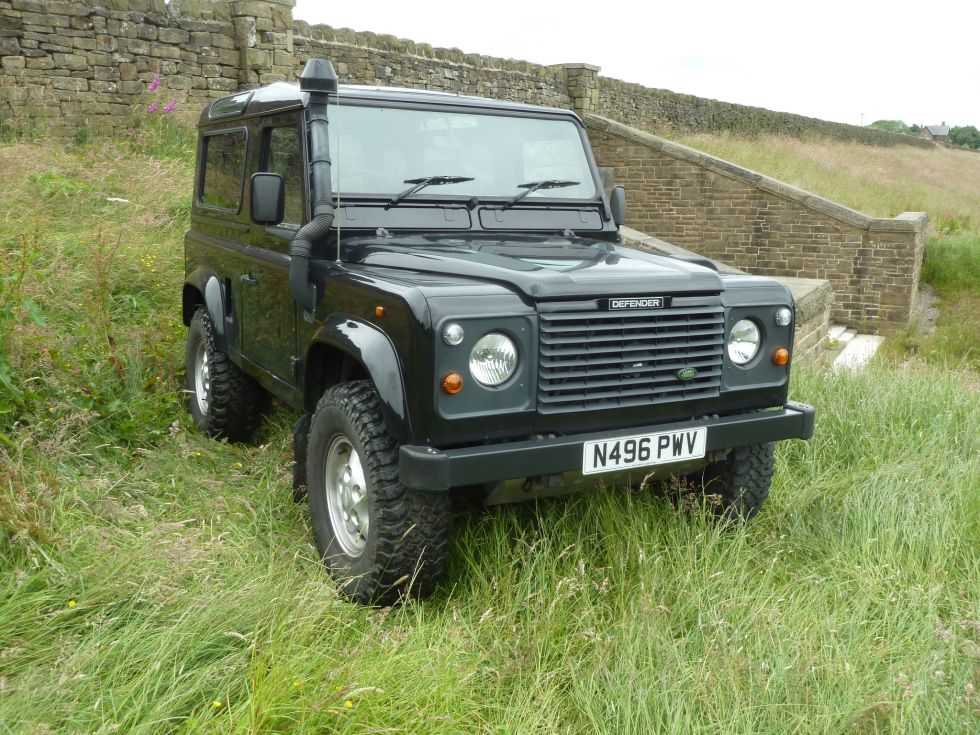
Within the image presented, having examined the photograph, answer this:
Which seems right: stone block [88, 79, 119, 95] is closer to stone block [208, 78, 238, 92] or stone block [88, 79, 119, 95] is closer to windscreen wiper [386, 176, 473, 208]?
stone block [208, 78, 238, 92]

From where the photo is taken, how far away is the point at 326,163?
3.68 metres

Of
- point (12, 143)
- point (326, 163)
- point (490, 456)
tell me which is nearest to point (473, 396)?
point (490, 456)

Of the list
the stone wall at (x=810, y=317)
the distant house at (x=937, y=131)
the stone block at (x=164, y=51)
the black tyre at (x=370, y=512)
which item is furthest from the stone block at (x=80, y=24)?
the distant house at (x=937, y=131)

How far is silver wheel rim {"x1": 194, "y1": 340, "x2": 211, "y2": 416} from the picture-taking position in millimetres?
5074

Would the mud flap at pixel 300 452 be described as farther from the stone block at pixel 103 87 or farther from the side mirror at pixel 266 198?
the stone block at pixel 103 87

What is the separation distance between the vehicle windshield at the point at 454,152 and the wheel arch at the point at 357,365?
2.25 ft

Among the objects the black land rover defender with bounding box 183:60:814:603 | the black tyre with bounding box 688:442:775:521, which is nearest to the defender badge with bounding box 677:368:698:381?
the black land rover defender with bounding box 183:60:814:603

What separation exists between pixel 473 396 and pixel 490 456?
0.67ft

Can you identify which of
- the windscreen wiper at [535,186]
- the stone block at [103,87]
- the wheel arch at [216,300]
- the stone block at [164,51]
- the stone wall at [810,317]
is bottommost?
the stone wall at [810,317]

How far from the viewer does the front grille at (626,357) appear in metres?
2.96

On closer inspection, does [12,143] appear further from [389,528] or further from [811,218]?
[811,218]

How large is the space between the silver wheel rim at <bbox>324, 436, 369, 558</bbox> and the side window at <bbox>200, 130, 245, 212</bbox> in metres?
1.82

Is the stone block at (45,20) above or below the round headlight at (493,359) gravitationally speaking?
above

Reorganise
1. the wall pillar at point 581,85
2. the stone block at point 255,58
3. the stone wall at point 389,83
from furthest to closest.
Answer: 1. the wall pillar at point 581,85
2. the stone block at point 255,58
3. the stone wall at point 389,83
